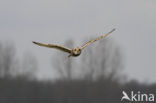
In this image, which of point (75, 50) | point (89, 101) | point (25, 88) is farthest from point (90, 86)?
point (75, 50)

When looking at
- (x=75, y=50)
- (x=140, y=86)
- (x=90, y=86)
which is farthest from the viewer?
(x=140, y=86)

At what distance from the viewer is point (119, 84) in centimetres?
2652

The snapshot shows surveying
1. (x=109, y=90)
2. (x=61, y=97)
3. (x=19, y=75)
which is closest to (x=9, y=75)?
(x=19, y=75)

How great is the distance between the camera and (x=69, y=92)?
26.1m

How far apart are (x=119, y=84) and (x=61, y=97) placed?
2382 mm

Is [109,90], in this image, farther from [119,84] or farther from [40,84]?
[40,84]

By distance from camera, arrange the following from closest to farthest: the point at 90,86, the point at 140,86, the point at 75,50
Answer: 1. the point at 75,50
2. the point at 90,86
3. the point at 140,86

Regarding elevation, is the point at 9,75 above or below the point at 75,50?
above

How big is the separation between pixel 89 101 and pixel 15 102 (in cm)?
303

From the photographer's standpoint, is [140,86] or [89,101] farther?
[140,86]

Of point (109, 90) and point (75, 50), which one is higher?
point (109, 90)

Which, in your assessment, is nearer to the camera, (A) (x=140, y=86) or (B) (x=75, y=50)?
(B) (x=75, y=50)

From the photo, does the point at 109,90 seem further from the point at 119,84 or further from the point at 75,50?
the point at 75,50

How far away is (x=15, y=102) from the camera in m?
26.8
